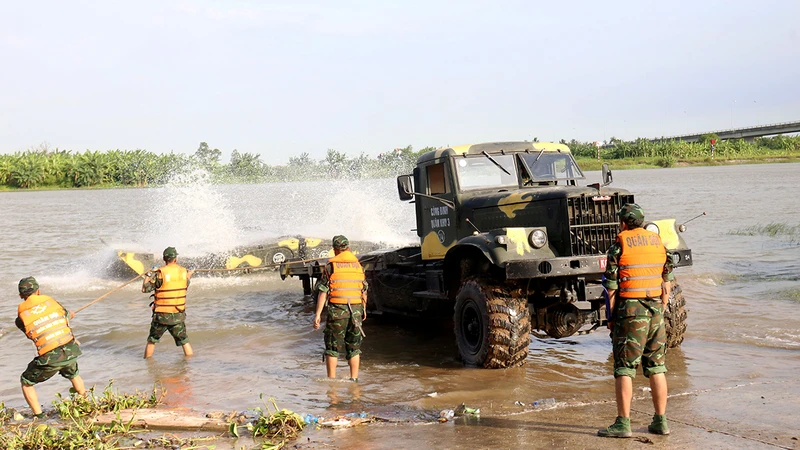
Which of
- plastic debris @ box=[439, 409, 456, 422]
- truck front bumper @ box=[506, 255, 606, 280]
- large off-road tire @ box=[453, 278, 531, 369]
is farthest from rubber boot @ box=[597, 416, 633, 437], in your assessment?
large off-road tire @ box=[453, 278, 531, 369]

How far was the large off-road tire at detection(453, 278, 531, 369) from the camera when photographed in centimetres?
830

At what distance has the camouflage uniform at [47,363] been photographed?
7914mm

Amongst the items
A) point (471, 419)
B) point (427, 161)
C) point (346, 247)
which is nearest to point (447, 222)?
point (427, 161)

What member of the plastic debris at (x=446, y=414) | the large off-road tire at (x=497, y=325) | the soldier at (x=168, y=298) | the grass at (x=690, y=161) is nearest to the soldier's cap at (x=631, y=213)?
the plastic debris at (x=446, y=414)

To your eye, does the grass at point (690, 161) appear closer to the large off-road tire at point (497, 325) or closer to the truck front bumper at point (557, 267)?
the large off-road tire at point (497, 325)

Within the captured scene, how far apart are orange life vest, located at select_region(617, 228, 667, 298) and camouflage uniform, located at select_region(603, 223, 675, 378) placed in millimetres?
41

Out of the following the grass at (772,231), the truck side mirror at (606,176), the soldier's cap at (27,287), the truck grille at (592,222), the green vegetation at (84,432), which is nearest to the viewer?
the green vegetation at (84,432)

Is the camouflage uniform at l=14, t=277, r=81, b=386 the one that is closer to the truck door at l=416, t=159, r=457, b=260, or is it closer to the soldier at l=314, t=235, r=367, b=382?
the soldier at l=314, t=235, r=367, b=382

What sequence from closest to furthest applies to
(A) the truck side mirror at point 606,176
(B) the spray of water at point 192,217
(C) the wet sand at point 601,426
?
(C) the wet sand at point 601,426 < (A) the truck side mirror at point 606,176 < (B) the spray of water at point 192,217

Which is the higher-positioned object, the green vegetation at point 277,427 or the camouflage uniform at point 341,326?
the camouflage uniform at point 341,326

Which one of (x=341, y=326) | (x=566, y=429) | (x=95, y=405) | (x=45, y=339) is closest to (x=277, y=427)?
(x=95, y=405)

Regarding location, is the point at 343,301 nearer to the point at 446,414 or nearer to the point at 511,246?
the point at 511,246

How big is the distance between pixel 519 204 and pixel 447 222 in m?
1.26

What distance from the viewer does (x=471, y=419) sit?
6.85 meters
